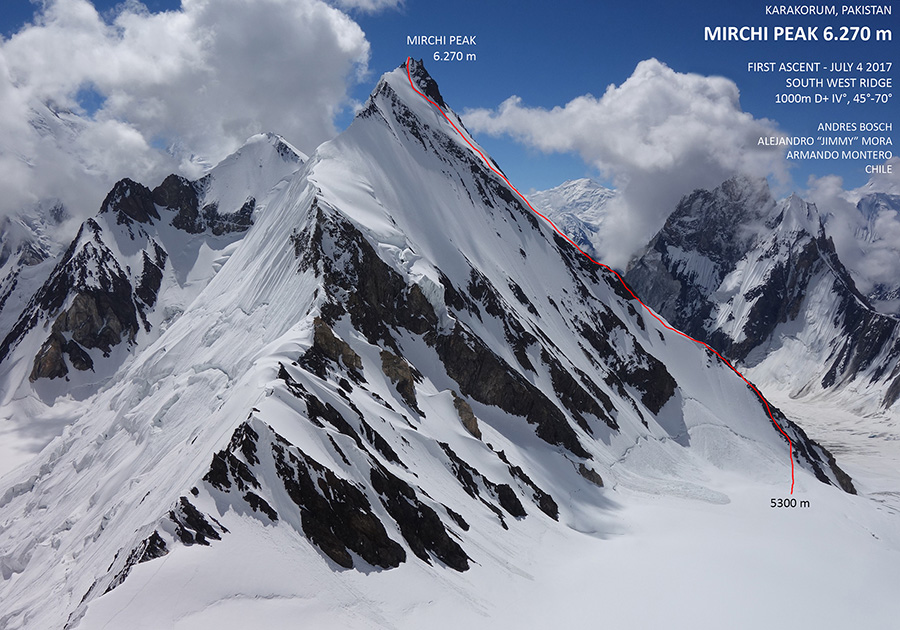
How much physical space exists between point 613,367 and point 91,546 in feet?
345

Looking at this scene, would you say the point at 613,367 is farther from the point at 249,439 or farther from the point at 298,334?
the point at 249,439

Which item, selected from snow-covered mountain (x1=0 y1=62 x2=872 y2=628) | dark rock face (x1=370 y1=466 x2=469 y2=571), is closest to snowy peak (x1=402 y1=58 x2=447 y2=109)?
snow-covered mountain (x1=0 y1=62 x2=872 y2=628)

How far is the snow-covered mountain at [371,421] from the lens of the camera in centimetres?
3394

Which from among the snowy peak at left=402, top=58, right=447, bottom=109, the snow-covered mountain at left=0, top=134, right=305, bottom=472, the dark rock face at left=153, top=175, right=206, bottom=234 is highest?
the snowy peak at left=402, top=58, right=447, bottom=109

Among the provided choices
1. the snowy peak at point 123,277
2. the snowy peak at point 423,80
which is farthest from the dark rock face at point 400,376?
the snowy peak at point 423,80

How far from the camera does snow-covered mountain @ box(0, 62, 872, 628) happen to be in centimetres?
3394

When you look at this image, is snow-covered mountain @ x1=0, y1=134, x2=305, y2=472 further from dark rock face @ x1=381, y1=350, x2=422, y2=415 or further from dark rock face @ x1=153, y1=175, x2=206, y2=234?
dark rock face @ x1=381, y1=350, x2=422, y2=415

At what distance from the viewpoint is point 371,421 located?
172ft

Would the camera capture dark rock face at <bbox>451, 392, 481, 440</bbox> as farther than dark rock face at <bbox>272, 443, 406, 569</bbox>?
Yes

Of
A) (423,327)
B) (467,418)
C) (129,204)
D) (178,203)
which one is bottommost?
(467,418)

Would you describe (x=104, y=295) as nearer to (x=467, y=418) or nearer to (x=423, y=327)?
(x=423, y=327)

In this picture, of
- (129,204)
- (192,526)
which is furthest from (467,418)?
(129,204)

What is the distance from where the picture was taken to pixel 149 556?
2956cm

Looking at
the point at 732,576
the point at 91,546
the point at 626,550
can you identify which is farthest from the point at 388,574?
the point at 732,576
